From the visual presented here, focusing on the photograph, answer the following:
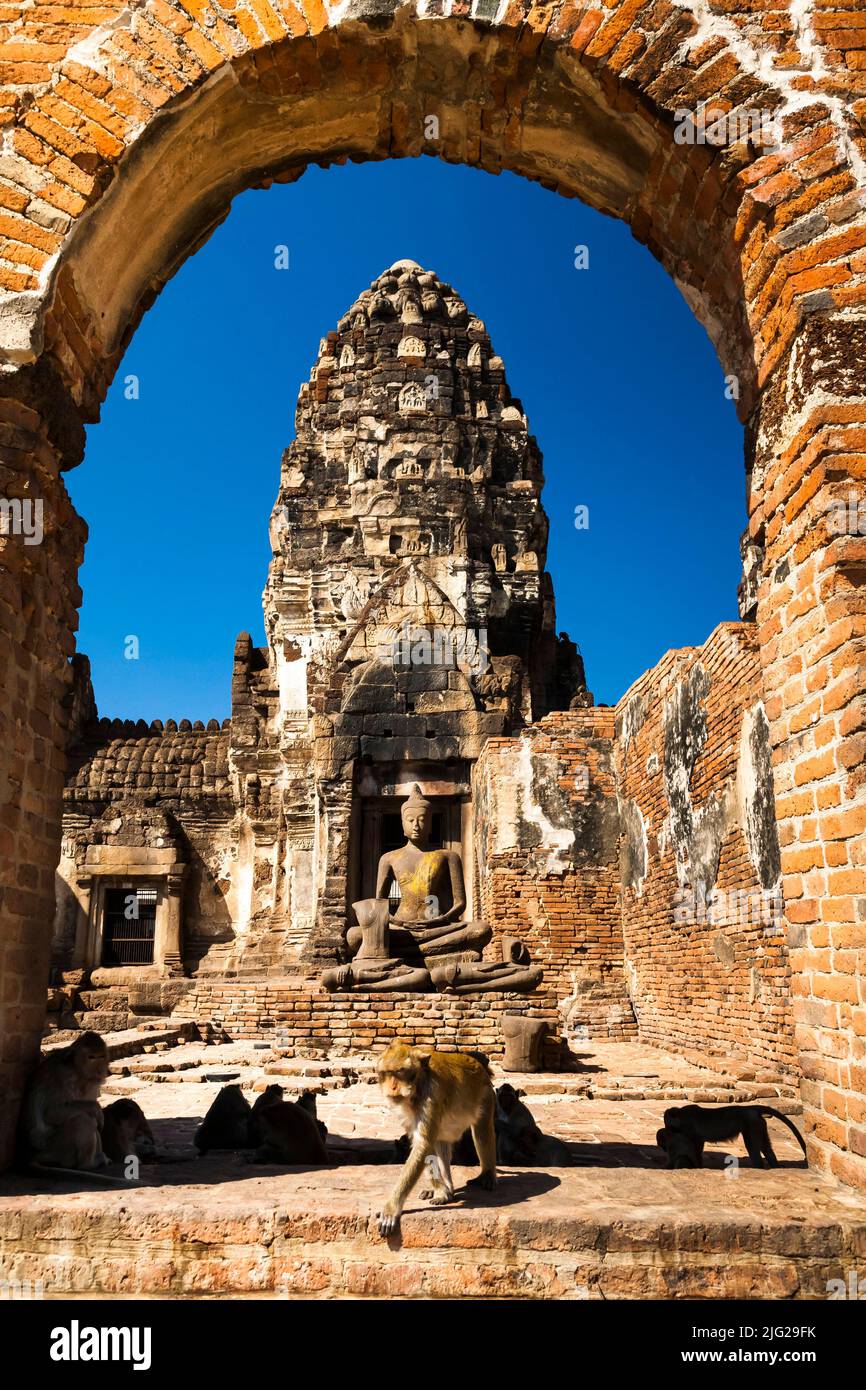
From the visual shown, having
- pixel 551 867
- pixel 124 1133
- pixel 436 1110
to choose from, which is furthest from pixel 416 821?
pixel 436 1110

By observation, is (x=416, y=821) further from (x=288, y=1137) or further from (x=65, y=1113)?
(x=65, y=1113)

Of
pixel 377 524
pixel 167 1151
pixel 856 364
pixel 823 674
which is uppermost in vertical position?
pixel 377 524

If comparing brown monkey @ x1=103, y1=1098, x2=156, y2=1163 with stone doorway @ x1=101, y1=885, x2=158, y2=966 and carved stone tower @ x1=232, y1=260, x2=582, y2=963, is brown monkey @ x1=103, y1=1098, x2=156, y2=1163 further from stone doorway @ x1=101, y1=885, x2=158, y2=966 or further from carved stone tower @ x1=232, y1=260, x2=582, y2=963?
stone doorway @ x1=101, y1=885, x2=158, y2=966

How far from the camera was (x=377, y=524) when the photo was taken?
21.6m

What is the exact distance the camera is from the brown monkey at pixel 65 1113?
3.61 metres

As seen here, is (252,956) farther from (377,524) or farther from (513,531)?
(513,531)

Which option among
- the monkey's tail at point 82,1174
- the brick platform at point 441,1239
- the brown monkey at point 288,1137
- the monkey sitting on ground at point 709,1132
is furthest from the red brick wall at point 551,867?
the monkey's tail at point 82,1174

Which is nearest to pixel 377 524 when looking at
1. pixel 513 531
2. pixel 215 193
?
pixel 513 531

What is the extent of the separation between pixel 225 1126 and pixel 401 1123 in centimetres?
156

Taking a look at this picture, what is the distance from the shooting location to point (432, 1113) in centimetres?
326

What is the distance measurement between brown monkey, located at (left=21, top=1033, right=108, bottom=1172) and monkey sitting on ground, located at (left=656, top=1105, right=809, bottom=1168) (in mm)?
2617

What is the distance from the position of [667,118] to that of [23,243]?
2593mm

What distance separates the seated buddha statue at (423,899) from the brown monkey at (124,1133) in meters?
6.78

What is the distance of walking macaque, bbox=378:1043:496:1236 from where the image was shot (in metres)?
3.08
